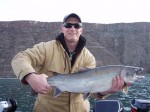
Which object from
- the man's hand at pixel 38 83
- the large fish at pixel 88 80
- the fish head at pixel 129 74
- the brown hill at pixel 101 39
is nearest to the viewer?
the man's hand at pixel 38 83

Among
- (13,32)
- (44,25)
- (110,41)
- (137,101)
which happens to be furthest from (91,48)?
(137,101)

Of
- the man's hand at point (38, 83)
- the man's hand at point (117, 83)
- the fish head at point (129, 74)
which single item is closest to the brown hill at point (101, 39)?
the fish head at point (129, 74)

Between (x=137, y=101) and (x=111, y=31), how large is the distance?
628ft

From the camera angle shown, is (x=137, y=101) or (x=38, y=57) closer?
(x=38, y=57)

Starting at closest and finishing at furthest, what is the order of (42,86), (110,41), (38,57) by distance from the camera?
(42,86)
(38,57)
(110,41)

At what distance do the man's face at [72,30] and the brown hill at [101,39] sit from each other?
16813cm

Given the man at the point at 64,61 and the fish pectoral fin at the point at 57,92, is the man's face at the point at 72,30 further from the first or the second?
the fish pectoral fin at the point at 57,92

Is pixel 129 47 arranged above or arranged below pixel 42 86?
below

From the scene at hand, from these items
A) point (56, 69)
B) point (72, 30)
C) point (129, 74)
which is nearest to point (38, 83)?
point (56, 69)

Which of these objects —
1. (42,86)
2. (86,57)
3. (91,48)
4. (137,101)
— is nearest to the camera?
(42,86)

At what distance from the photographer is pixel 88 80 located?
6.48 metres

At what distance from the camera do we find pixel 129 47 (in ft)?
618

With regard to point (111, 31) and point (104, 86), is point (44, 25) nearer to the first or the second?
point (111, 31)

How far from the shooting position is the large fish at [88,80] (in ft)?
20.8
